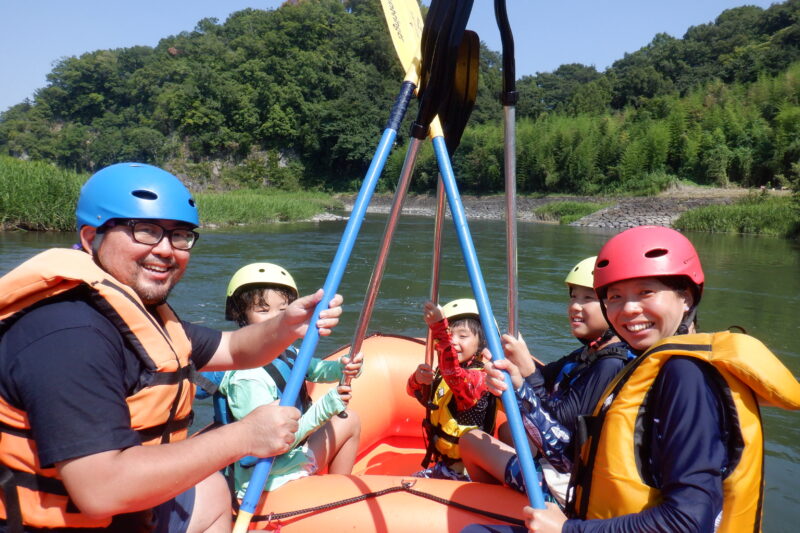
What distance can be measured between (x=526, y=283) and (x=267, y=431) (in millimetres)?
9328

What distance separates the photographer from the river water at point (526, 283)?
14.9ft

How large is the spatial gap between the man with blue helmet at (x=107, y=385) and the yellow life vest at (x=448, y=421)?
1400mm

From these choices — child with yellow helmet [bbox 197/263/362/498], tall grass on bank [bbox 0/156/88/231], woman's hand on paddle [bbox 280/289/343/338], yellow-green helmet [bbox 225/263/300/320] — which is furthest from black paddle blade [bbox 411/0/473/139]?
tall grass on bank [bbox 0/156/88/231]

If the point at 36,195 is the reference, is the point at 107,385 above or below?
below

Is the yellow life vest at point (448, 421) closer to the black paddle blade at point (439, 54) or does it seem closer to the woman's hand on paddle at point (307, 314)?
the woman's hand on paddle at point (307, 314)

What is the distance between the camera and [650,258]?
1.56m

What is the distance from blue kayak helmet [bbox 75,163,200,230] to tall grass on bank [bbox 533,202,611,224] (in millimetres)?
23716

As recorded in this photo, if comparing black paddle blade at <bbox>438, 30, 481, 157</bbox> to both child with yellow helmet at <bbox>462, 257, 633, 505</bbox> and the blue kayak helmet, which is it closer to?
child with yellow helmet at <bbox>462, 257, 633, 505</bbox>

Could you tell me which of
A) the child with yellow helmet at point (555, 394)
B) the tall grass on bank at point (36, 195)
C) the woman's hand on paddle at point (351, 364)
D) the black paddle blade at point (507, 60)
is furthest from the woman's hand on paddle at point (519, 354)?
the tall grass on bank at point (36, 195)

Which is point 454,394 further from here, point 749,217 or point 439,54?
point 749,217

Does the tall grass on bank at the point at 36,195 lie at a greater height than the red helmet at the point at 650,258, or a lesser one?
greater

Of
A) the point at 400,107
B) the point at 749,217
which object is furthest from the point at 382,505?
the point at 749,217

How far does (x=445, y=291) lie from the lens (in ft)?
31.7

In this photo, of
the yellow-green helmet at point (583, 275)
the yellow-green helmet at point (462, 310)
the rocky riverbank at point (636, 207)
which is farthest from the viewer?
the rocky riverbank at point (636, 207)
